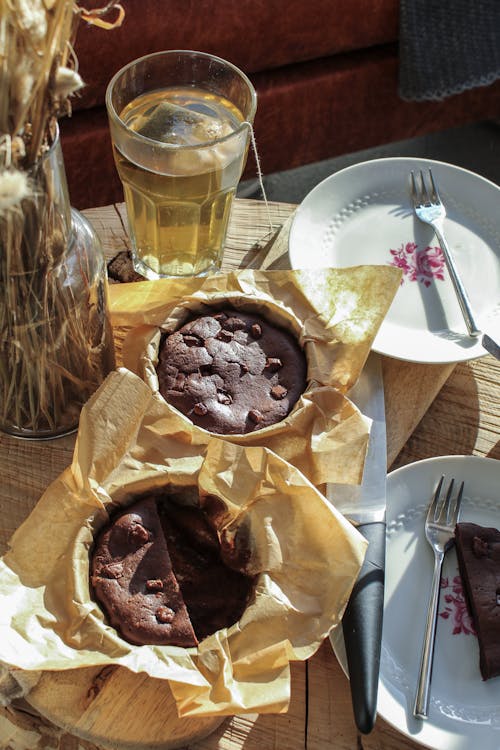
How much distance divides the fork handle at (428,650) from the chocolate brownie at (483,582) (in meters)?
0.04

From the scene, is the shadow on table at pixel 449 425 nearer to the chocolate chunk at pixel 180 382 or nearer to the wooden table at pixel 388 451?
the wooden table at pixel 388 451

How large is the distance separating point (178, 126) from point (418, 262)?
466 millimetres

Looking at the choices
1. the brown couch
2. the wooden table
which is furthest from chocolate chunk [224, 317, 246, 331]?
the brown couch

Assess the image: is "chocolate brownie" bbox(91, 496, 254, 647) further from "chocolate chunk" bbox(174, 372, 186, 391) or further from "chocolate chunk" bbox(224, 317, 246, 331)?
"chocolate chunk" bbox(224, 317, 246, 331)

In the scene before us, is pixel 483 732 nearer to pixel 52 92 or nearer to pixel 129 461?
pixel 129 461

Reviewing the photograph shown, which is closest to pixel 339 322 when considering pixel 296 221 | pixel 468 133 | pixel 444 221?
pixel 296 221

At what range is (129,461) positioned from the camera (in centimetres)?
107

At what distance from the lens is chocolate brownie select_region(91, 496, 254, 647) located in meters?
0.97

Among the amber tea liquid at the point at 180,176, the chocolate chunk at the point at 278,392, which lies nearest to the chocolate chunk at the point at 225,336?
the chocolate chunk at the point at 278,392

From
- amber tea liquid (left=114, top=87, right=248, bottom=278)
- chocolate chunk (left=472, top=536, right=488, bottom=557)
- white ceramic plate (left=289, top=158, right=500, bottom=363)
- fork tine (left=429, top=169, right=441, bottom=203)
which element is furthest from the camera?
fork tine (left=429, top=169, right=441, bottom=203)

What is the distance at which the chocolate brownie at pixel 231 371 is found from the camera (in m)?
1.16

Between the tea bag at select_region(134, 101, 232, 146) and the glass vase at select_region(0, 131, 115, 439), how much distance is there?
259mm

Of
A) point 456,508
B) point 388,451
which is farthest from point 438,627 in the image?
point 388,451

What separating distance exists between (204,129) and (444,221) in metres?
0.47
